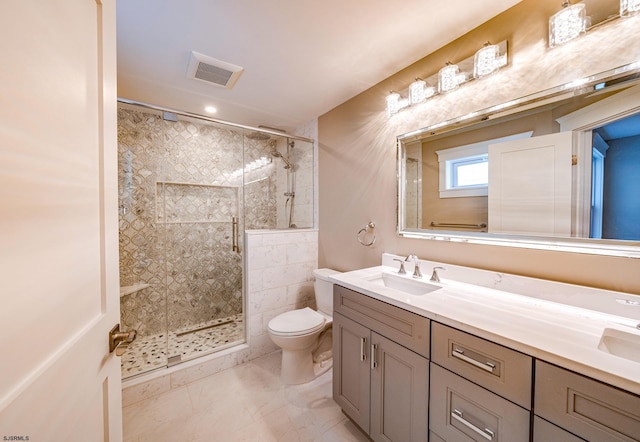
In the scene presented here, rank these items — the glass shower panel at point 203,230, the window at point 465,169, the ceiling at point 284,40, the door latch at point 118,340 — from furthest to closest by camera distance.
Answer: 1. the glass shower panel at point 203,230
2. the window at point 465,169
3. the ceiling at point 284,40
4. the door latch at point 118,340

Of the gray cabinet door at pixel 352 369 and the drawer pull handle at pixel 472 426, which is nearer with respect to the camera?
the drawer pull handle at pixel 472 426

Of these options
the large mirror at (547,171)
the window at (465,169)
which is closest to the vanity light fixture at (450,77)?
the large mirror at (547,171)

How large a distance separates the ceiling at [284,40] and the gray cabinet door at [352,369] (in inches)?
67.7

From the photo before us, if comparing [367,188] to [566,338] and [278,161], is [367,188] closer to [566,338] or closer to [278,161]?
[278,161]

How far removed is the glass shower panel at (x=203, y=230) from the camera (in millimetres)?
2480

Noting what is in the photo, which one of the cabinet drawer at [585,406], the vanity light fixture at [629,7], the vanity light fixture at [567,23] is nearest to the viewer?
the cabinet drawer at [585,406]

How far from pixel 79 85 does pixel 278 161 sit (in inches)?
91.0

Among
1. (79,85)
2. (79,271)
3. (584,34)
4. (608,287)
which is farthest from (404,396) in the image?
(584,34)

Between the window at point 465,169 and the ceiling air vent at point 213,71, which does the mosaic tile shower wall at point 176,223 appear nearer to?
the ceiling air vent at point 213,71

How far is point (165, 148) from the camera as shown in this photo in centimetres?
237

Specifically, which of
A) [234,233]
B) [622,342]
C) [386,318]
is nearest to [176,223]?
[234,233]

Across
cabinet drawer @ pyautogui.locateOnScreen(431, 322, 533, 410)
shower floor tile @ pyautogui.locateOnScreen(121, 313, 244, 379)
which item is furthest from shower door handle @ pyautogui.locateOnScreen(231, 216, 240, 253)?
cabinet drawer @ pyautogui.locateOnScreen(431, 322, 533, 410)

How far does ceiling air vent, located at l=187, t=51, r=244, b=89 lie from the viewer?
1.67m

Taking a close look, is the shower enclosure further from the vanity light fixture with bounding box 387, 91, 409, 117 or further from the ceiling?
the vanity light fixture with bounding box 387, 91, 409, 117
